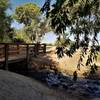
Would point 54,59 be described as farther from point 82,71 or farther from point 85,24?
point 85,24

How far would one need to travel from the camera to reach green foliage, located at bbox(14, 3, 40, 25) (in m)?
63.4

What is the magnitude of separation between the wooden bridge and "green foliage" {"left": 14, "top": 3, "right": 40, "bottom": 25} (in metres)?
31.5

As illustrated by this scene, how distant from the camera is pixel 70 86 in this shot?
70.3 ft

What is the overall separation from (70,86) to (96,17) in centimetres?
1361

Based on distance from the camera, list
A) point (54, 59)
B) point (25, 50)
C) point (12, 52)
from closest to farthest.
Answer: point (12, 52) < point (25, 50) < point (54, 59)

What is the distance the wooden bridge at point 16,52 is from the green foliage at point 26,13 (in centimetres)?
3153

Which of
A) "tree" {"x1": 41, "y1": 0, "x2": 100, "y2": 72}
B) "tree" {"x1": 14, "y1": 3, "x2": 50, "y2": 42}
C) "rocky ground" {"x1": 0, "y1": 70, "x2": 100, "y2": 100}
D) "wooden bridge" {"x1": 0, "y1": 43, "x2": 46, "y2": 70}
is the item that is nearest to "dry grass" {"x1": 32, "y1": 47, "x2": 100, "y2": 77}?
"wooden bridge" {"x1": 0, "y1": 43, "x2": 46, "y2": 70}

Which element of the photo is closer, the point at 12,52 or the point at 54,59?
the point at 12,52

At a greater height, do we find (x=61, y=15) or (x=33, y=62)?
(x=61, y=15)

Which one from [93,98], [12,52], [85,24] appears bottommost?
[93,98]

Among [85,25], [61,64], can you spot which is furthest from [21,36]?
[85,25]

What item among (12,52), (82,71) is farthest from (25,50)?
(82,71)

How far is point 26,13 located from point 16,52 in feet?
135

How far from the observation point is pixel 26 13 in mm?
65312
